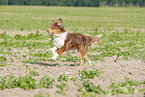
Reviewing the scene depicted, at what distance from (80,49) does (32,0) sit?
13934 centimetres

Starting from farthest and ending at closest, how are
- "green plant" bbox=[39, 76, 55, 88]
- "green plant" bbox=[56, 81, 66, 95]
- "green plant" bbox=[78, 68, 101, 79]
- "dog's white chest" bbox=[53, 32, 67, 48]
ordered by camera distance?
"dog's white chest" bbox=[53, 32, 67, 48] → "green plant" bbox=[78, 68, 101, 79] → "green plant" bbox=[39, 76, 55, 88] → "green plant" bbox=[56, 81, 66, 95]

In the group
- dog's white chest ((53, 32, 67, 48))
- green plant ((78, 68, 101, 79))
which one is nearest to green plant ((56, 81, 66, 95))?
green plant ((78, 68, 101, 79))

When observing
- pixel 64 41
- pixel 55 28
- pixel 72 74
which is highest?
pixel 55 28

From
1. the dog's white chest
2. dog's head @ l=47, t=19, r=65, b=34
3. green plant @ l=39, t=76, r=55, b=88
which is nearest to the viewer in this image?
green plant @ l=39, t=76, r=55, b=88

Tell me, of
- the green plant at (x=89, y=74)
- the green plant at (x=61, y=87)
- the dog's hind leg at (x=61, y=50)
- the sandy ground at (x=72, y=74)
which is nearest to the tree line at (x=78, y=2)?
the sandy ground at (x=72, y=74)

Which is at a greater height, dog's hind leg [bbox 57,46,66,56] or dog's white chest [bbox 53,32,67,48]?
dog's white chest [bbox 53,32,67,48]

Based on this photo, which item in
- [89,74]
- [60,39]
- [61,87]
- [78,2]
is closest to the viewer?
[61,87]

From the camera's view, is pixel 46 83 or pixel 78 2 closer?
pixel 46 83

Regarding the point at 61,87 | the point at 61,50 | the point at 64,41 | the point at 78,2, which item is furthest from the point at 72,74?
the point at 78,2

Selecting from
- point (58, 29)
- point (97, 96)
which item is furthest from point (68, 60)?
point (97, 96)

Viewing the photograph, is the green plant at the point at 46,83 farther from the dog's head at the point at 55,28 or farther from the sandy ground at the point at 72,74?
the dog's head at the point at 55,28

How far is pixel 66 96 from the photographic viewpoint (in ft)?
21.0

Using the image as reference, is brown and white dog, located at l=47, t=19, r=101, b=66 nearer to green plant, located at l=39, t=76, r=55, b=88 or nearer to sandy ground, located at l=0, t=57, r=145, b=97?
sandy ground, located at l=0, t=57, r=145, b=97

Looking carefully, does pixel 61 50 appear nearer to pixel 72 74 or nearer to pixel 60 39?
pixel 60 39
